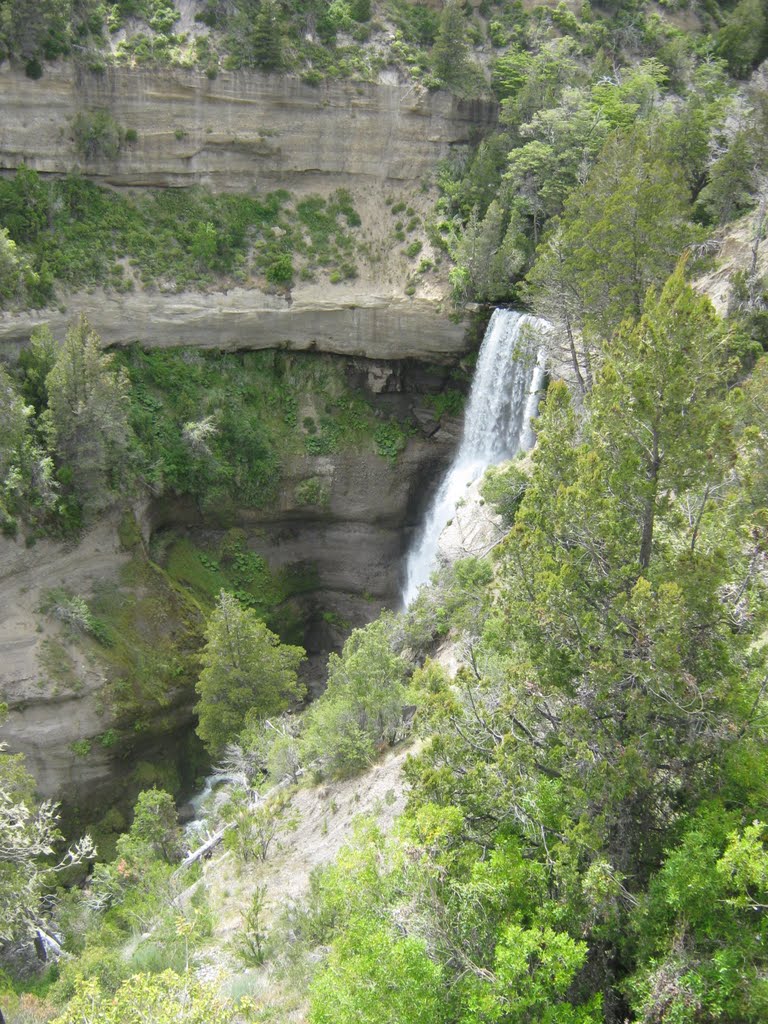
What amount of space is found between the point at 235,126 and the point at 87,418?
16516mm

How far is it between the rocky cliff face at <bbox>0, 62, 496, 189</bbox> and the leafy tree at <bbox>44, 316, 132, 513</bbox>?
35.8ft

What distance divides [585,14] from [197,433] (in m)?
29.4

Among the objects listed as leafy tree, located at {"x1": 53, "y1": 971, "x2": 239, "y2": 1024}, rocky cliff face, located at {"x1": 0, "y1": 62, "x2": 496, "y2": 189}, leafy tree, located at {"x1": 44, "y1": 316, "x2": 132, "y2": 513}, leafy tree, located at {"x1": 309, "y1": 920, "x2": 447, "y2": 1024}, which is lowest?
leafy tree, located at {"x1": 53, "y1": 971, "x2": 239, "y2": 1024}

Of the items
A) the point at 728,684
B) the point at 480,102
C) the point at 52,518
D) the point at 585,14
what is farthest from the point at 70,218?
the point at 728,684

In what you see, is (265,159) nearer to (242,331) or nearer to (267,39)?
(267,39)

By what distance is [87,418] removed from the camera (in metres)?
27.8

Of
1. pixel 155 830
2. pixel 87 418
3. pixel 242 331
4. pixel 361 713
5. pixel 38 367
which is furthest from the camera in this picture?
pixel 242 331

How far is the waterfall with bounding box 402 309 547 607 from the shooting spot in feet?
96.9

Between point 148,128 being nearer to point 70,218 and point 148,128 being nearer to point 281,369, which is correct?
point 70,218

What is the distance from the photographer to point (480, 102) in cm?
3722

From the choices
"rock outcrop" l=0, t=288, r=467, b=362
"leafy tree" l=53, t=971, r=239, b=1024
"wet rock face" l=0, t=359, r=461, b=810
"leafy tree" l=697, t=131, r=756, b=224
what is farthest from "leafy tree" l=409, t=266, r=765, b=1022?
"rock outcrop" l=0, t=288, r=467, b=362

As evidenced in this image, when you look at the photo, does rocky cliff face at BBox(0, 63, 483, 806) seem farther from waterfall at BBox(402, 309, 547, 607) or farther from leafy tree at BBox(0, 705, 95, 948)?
leafy tree at BBox(0, 705, 95, 948)

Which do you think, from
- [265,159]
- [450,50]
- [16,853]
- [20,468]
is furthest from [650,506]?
[450,50]

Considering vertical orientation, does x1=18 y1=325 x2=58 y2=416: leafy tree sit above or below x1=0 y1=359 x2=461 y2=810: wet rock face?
above
